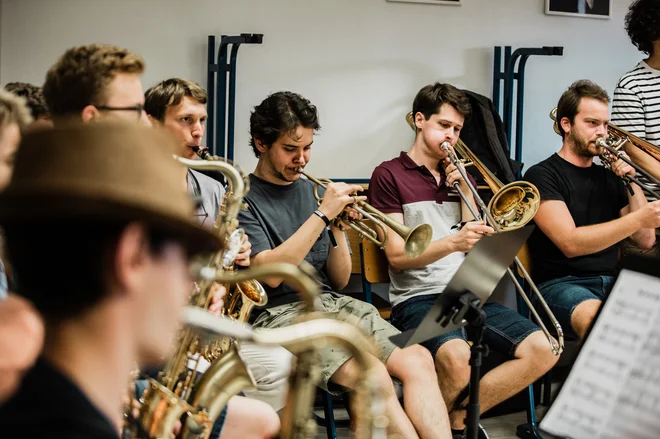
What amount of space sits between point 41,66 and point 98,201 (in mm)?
3467

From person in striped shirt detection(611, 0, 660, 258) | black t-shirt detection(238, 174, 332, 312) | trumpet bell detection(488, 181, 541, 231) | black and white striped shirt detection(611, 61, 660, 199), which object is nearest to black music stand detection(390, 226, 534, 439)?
black t-shirt detection(238, 174, 332, 312)

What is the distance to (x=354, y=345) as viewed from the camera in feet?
4.05

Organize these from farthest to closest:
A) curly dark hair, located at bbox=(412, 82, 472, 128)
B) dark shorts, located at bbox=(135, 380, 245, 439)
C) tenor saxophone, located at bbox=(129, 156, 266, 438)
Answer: curly dark hair, located at bbox=(412, 82, 472, 128)
dark shorts, located at bbox=(135, 380, 245, 439)
tenor saxophone, located at bbox=(129, 156, 266, 438)

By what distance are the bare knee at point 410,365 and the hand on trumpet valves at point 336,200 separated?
1.90 feet

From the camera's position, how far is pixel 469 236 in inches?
117

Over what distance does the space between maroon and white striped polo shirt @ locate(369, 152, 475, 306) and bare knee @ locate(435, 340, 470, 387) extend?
0.32 metres

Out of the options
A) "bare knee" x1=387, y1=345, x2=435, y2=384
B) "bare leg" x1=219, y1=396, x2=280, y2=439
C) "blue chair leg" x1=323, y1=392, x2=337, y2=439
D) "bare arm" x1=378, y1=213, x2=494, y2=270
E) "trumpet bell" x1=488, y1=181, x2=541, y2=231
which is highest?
"trumpet bell" x1=488, y1=181, x2=541, y2=231

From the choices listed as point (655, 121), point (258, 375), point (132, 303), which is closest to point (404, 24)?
point (655, 121)

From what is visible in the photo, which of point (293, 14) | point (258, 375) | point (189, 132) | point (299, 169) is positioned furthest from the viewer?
point (293, 14)

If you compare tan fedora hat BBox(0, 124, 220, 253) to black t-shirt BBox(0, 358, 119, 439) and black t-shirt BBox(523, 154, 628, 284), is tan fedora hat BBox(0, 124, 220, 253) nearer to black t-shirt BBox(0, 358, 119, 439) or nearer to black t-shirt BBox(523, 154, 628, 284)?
black t-shirt BBox(0, 358, 119, 439)

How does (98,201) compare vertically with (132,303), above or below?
above

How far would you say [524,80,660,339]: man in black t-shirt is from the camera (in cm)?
335

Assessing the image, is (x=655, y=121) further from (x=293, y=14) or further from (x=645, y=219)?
(x=293, y=14)

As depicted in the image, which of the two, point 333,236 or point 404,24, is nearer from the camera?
point 333,236
